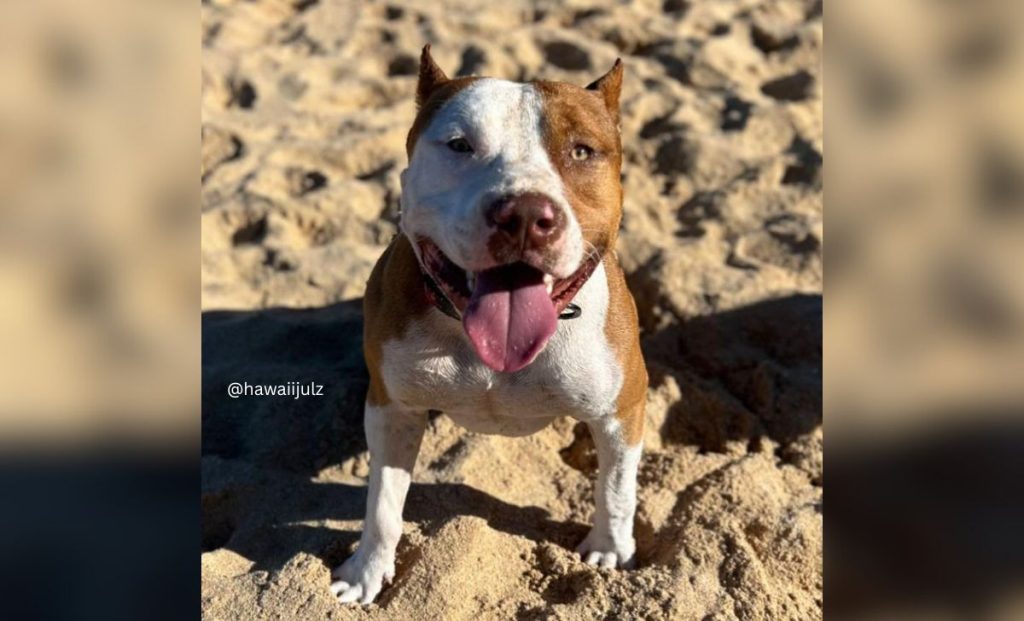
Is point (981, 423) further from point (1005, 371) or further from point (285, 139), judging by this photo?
point (285, 139)

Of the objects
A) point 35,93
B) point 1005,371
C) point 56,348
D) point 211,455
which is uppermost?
point 35,93

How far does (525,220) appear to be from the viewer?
1.95m

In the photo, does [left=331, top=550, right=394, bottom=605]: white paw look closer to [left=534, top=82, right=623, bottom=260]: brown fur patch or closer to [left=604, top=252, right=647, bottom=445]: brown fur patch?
[left=604, top=252, right=647, bottom=445]: brown fur patch

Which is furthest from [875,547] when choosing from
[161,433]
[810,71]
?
[810,71]

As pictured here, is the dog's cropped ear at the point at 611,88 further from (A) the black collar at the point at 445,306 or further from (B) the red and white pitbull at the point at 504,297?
(A) the black collar at the point at 445,306

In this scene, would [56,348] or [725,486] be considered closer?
[56,348]

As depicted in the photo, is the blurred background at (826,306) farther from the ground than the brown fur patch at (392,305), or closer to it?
farther from the ground

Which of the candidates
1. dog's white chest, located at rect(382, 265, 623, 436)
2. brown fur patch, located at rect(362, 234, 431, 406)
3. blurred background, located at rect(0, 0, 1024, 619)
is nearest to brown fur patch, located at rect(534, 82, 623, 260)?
dog's white chest, located at rect(382, 265, 623, 436)

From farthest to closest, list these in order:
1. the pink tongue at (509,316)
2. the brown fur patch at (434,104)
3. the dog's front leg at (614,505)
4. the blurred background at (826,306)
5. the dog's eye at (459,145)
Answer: the dog's front leg at (614,505) → the brown fur patch at (434,104) → the dog's eye at (459,145) → the pink tongue at (509,316) → the blurred background at (826,306)

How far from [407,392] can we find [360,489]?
80 cm

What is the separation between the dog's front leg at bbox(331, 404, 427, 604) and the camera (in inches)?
101

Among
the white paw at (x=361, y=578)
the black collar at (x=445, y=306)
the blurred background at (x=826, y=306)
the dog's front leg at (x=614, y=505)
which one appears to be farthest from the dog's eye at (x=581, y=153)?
the white paw at (x=361, y=578)

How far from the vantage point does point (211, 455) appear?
320cm

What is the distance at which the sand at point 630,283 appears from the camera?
2557 millimetres
